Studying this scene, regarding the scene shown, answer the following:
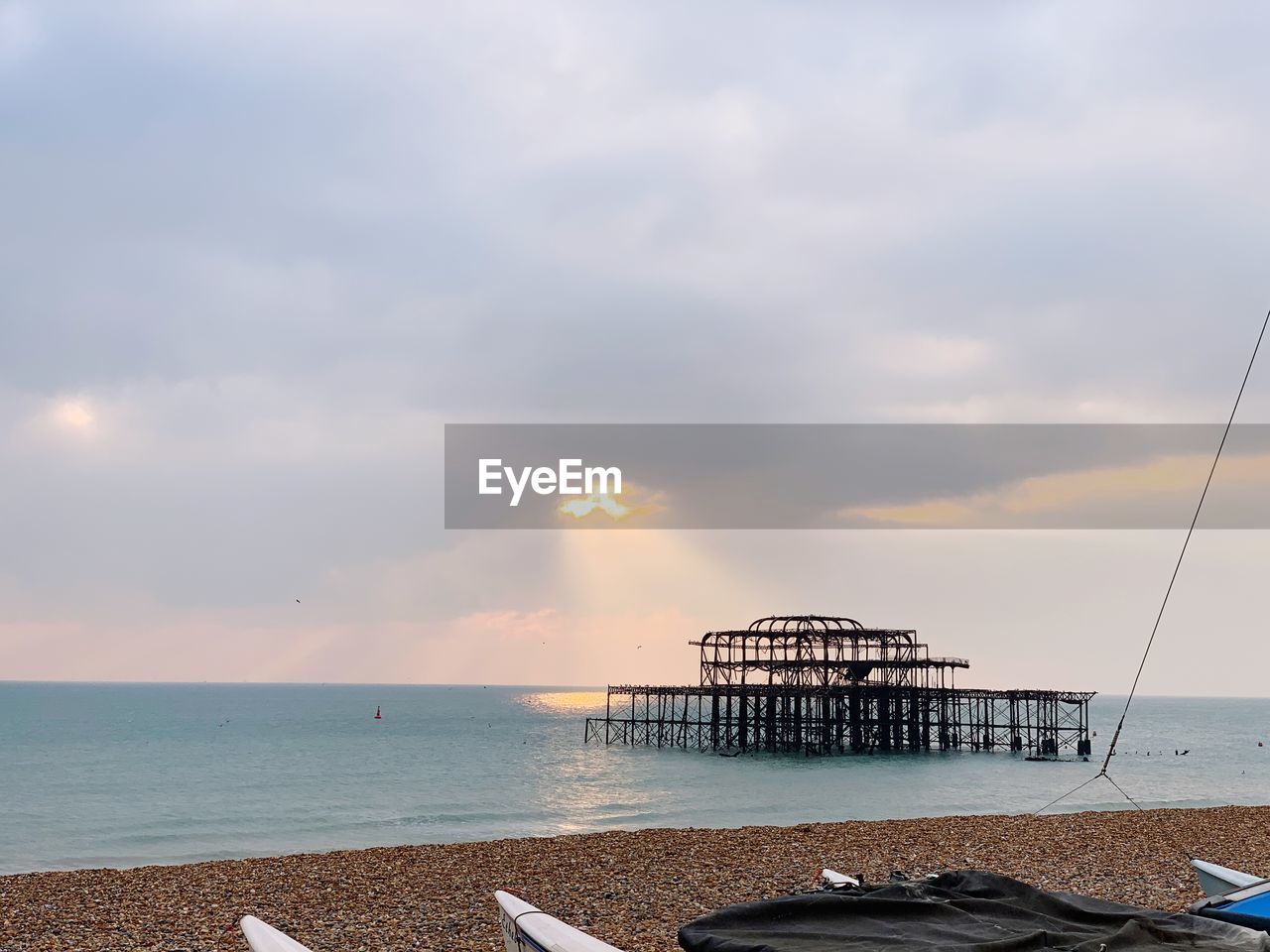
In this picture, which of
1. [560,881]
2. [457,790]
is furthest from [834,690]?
[560,881]

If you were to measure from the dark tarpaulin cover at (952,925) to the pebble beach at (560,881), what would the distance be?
14.4 feet

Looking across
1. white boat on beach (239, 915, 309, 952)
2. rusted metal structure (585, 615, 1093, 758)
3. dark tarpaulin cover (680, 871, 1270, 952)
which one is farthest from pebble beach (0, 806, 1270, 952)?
rusted metal structure (585, 615, 1093, 758)

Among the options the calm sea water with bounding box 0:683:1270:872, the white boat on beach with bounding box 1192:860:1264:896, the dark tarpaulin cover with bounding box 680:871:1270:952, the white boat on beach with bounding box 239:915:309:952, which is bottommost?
the calm sea water with bounding box 0:683:1270:872

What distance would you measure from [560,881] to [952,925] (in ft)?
26.4

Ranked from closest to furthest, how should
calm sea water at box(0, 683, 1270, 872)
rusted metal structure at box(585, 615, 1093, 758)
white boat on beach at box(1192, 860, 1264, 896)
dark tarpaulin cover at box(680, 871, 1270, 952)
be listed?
dark tarpaulin cover at box(680, 871, 1270, 952) < white boat on beach at box(1192, 860, 1264, 896) < calm sea water at box(0, 683, 1270, 872) < rusted metal structure at box(585, 615, 1093, 758)

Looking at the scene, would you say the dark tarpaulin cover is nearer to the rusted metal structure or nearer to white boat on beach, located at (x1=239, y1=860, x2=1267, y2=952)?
white boat on beach, located at (x1=239, y1=860, x2=1267, y2=952)

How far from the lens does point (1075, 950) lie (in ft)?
14.0

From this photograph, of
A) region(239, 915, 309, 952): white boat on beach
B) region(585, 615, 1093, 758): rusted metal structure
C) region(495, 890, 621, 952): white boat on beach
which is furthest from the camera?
region(585, 615, 1093, 758): rusted metal structure

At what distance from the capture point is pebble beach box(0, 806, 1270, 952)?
9.69m

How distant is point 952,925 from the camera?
15.6ft

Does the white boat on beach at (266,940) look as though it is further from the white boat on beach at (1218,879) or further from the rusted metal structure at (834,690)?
the rusted metal structure at (834,690)

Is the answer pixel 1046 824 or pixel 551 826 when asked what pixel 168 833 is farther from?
pixel 1046 824

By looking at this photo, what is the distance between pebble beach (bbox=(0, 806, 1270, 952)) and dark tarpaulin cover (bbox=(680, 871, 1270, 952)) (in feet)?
14.4

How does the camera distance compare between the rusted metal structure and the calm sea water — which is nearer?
the calm sea water
